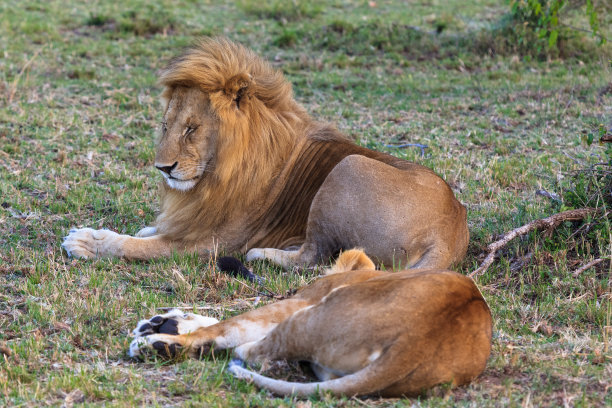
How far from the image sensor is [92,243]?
202 inches

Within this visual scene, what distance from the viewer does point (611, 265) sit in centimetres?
457

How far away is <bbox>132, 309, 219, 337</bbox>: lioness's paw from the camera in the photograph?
3.59 m

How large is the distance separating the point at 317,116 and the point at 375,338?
5527 millimetres

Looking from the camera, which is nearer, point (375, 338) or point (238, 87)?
point (375, 338)

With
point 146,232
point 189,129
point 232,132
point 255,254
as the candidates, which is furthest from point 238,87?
point 146,232

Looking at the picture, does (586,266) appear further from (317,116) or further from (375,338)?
(317,116)

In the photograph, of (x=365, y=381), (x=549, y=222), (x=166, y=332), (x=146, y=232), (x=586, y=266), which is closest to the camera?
(x=365, y=381)

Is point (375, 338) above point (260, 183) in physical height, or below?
above

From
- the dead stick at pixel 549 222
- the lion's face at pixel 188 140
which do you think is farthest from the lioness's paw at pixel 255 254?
→ the dead stick at pixel 549 222

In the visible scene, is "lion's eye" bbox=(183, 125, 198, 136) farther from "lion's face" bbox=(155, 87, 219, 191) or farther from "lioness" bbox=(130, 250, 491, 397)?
"lioness" bbox=(130, 250, 491, 397)

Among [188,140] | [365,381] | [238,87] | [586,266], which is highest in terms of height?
[238,87]

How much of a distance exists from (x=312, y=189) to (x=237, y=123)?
60 cm

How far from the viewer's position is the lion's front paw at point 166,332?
342 centimetres

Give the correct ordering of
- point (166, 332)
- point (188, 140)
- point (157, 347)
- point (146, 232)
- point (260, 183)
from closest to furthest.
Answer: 1. point (157, 347)
2. point (166, 332)
3. point (188, 140)
4. point (260, 183)
5. point (146, 232)
